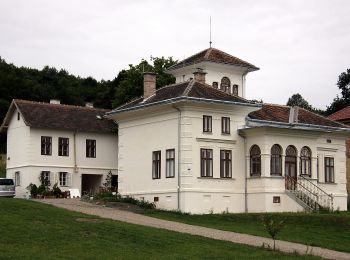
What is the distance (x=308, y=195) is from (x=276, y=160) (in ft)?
9.19

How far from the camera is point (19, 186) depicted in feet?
191

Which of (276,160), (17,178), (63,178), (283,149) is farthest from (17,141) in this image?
(283,149)

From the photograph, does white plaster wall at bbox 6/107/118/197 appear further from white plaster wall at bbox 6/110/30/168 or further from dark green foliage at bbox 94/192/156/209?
dark green foliage at bbox 94/192/156/209

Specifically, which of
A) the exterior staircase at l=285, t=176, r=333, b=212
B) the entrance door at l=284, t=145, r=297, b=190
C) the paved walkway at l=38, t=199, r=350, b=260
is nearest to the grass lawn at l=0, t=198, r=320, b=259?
the paved walkway at l=38, t=199, r=350, b=260

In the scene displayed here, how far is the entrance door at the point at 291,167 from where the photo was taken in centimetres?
4659

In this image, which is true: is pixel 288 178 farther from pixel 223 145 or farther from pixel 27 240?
pixel 27 240

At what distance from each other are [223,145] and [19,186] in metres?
18.6

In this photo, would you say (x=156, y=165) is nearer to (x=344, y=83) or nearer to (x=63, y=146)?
(x=63, y=146)

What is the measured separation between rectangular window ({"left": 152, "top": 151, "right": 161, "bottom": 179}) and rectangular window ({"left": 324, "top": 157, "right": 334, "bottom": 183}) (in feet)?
37.2

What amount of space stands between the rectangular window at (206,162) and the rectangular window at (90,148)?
Result: 16894 millimetres

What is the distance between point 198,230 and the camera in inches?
1393

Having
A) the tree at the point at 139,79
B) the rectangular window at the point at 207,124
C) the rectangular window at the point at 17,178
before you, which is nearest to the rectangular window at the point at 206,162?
the rectangular window at the point at 207,124

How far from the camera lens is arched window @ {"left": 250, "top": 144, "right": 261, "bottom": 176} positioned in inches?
1825

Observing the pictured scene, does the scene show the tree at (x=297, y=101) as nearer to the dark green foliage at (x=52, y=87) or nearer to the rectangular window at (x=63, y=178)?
the dark green foliage at (x=52, y=87)
